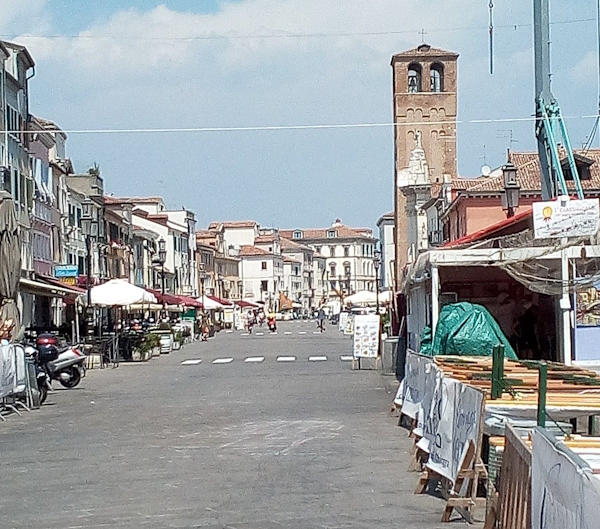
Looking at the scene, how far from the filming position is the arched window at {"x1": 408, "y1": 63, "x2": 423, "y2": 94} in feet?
291

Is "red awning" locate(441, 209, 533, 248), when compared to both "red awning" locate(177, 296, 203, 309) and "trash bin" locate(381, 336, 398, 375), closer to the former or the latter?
"trash bin" locate(381, 336, 398, 375)

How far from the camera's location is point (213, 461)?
1388 centimetres

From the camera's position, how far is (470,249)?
21672 mm

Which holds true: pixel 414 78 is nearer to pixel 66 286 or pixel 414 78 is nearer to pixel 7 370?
pixel 66 286

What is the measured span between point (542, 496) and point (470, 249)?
15712 millimetres

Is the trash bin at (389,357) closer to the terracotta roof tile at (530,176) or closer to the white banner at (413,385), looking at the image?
the white banner at (413,385)

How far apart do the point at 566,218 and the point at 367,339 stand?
636 inches

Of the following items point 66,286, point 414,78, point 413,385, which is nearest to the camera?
point 413,385

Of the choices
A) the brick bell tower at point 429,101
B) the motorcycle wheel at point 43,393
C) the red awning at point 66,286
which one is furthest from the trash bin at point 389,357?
the brick bell tower at point 429,101

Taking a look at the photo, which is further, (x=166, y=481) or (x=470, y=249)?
(x=470, y=249)

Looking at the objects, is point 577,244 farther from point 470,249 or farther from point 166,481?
point 166,481

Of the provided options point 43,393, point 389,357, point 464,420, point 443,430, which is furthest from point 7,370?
point 389,357

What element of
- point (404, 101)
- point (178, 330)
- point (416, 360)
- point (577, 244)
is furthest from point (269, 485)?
point (404, 101)

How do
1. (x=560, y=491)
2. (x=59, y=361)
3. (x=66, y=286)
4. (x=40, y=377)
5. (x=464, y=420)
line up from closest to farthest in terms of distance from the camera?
(x=560, y=491), (x=464, y=420), (x=40, y=377), (x=59, y=361), (x=66, y=286)
